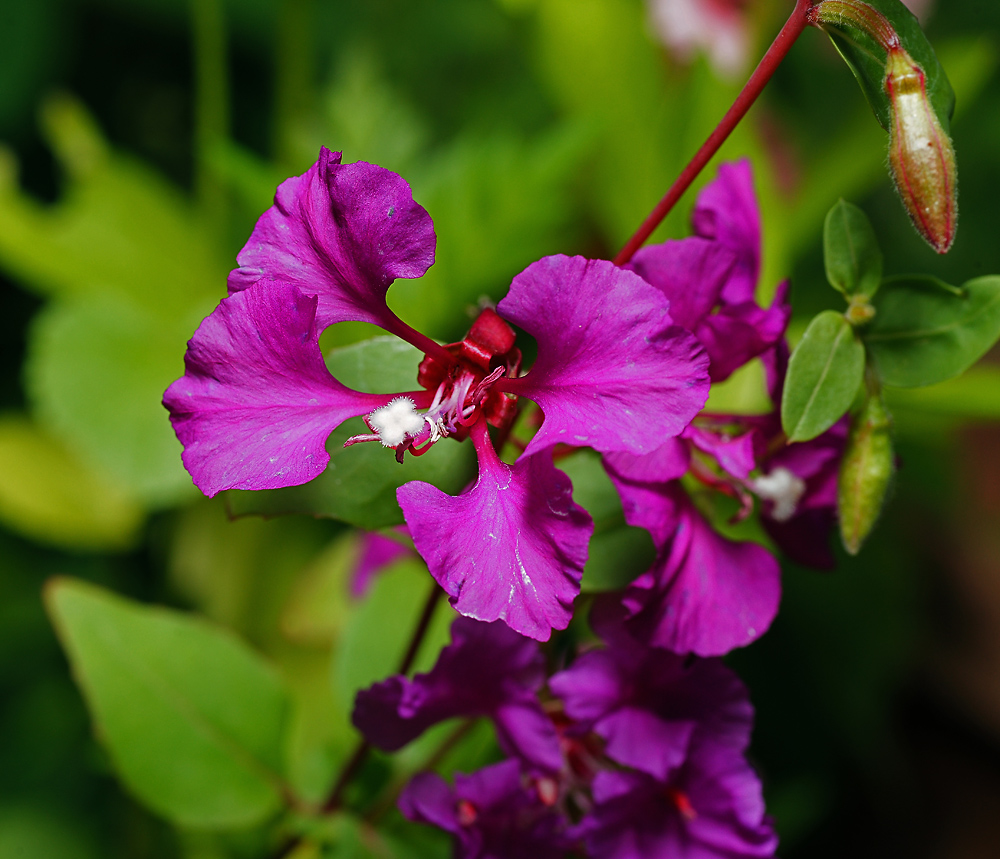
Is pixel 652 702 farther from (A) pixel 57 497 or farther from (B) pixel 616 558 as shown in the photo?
(A) pixel 57 497

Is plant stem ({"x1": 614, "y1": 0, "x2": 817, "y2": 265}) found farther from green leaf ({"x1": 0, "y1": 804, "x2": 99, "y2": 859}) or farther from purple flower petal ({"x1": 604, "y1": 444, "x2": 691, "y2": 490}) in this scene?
green leaf ({"x1": 0, "y1": 804, "x2": 99, "y2": 859})

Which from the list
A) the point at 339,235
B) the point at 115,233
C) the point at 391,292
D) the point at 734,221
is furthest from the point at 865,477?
the point at 115,233

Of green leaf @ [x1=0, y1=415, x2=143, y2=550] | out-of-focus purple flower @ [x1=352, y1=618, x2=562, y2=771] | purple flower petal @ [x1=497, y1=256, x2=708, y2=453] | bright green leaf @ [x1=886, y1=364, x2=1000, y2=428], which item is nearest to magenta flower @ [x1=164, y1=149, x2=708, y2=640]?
purple flower petal @ [x1=497, y1=256, x2=708, y2=453]

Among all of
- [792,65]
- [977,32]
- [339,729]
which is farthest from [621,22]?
[339,729]

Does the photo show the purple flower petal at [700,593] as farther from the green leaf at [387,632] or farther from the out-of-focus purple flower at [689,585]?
the green leaf at [387,632]

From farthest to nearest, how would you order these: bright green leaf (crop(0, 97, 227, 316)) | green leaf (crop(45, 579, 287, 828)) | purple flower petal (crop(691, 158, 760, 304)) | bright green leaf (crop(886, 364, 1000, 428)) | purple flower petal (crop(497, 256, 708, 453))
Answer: bright green leaf (crop(0, 97, 227, 316)), bright green leaf (crop(886, 364, 1000, 428)), green leaf (crop(45, 579, 287, 828)), purple flower petal (crop(691, 158, 760, 304)), purple flower petal (crop(497, 256, 708, 453))

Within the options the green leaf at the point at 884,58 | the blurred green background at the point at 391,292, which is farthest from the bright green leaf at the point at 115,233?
the green leaf at the point at 884,58
